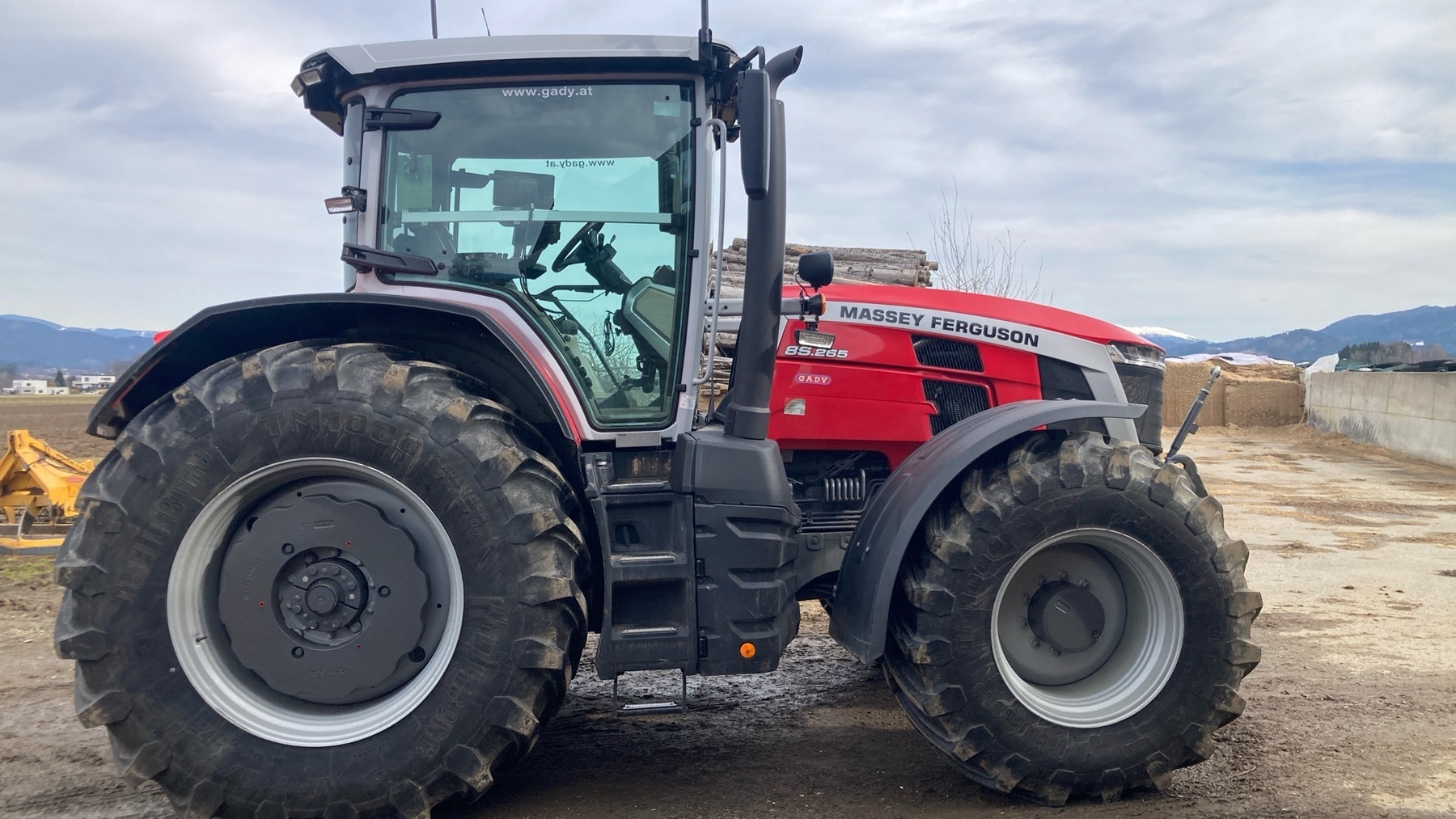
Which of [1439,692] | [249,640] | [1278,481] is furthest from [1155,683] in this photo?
[1278,481]

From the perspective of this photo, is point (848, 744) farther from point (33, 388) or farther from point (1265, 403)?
point (33, 388)

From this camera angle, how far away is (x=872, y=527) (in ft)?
11.1

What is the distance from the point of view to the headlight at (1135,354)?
13.2ft

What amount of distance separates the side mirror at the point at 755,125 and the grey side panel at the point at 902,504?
113 centimetres

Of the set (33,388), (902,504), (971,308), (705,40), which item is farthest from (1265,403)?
Answer: (33,388)

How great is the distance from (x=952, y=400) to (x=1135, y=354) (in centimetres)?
85

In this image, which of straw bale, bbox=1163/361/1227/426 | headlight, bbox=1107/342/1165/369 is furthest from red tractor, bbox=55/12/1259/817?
straw bale, bbox=1163/361/1227/426

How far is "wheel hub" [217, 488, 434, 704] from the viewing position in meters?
3.03

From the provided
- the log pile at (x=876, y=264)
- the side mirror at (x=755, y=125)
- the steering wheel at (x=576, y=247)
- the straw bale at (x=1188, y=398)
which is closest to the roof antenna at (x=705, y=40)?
the side mirror at (x=755, y=125)

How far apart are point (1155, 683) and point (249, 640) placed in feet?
9.74

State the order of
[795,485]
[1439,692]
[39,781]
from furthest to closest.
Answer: [1439,692] < [795,485] < [39,781]

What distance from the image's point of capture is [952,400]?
3.95m

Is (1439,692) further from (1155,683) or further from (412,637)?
(412,637)

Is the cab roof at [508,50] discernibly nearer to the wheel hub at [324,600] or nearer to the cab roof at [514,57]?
the cab roof at [514,57]
